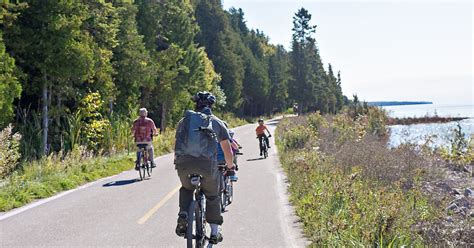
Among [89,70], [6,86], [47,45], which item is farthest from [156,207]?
[89,70]

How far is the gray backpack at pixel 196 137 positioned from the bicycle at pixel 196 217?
12.2 inches

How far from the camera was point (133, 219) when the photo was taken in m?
8.62

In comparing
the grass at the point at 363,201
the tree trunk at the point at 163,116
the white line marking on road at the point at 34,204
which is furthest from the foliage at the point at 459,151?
the tree trunk at the point at 163,116

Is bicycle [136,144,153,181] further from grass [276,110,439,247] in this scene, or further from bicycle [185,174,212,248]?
bicycle [185,174,212,248]

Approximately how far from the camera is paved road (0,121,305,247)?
7172 mm

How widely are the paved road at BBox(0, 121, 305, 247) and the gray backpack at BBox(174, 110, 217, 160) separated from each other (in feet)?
6.23

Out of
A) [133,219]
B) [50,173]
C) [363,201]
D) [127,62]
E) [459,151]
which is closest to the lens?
[363,201]

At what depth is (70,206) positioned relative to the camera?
9773 mm

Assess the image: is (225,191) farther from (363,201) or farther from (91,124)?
(91,124)

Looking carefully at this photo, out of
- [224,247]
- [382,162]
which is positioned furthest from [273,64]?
[224,247]

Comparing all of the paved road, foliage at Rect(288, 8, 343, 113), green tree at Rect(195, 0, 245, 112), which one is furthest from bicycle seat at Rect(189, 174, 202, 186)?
foliage at Rect(288, 8, 343, 113)

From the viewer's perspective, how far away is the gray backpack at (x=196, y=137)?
5691mm

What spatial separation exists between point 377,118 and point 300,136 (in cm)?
1402

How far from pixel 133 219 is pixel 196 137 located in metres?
3.65
